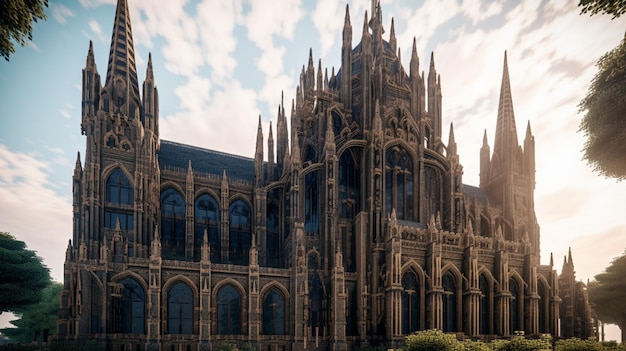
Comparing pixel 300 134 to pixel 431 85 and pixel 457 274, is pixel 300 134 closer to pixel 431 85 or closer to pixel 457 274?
pixel 431 85

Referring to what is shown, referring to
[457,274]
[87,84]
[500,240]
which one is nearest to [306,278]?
[457,274]

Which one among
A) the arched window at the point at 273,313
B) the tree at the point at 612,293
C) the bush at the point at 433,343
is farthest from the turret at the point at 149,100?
the tree at the point at 612,293

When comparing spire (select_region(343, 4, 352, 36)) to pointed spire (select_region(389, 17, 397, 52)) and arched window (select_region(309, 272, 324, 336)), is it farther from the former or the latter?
arched window (select_region(309, 272, 324, 336))

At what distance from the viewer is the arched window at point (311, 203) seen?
3881 cm

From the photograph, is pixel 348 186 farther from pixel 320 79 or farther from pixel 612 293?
pixel 612 293

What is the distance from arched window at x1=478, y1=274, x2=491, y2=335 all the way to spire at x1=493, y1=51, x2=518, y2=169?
23455mm

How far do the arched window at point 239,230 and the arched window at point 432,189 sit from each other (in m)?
18.8

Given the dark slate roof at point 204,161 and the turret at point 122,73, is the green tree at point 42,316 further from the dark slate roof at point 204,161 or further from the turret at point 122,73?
the turret at point 122,73

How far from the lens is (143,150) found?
1430 inches

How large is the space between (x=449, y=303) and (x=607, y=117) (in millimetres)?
20333

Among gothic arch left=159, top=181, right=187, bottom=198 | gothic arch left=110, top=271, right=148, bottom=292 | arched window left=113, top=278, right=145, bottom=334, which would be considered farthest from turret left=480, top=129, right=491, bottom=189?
arched window left=113, top=278, right=145, bottom=334

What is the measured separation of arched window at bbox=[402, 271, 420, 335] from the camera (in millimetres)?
34656

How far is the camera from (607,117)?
23.3 meters

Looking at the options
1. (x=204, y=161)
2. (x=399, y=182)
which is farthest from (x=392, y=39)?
(x=204, y=161)
